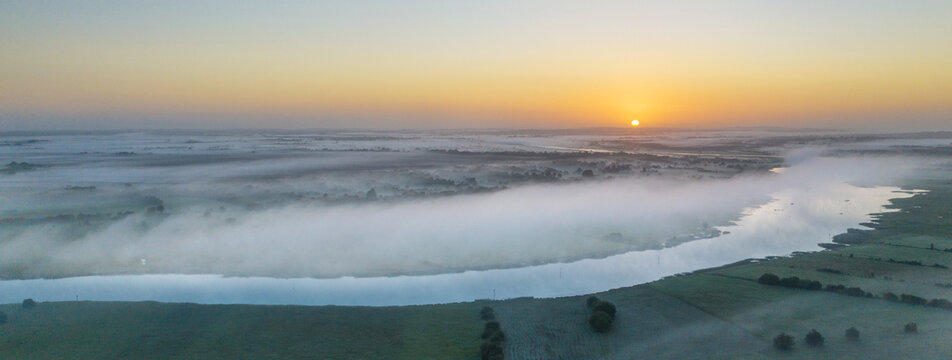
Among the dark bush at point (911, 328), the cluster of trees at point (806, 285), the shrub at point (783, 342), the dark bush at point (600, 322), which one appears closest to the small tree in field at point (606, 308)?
the dark bush at point (600, 322)

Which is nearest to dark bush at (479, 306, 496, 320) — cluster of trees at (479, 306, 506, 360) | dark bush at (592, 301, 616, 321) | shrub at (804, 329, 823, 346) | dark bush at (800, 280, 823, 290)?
cluster of trees at (479, 306, 506, 360)

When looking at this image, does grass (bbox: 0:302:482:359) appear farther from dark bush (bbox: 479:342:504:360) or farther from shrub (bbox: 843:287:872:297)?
shrub (bbox: 843:287:872:297)

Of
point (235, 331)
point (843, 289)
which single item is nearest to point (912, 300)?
point (843, 289)

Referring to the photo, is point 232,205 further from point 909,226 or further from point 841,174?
point 841,174

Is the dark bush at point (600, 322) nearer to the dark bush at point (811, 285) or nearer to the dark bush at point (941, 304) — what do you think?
the dark bush at point (811, 285)

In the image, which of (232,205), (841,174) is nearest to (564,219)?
(232,205)
